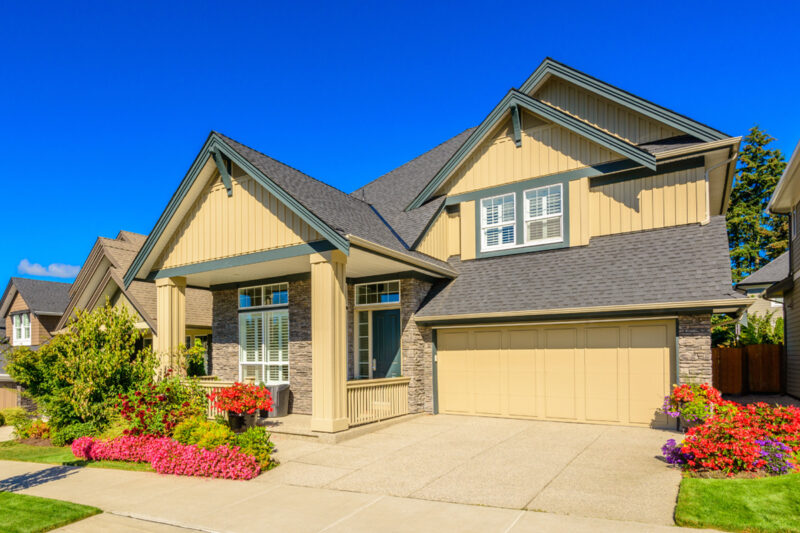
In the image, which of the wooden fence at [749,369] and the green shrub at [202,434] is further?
the wooden fence at [749,369]

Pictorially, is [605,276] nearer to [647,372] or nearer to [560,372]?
[647,372]

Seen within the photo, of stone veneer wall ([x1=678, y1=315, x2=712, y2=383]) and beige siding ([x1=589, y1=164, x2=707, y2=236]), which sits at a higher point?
beige siding ([x1=589, y1=164, x2=707, y2=236])

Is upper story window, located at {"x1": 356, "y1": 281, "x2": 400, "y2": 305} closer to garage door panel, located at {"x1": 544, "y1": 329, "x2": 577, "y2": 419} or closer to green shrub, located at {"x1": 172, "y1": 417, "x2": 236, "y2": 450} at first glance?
garage door panel, located at {"x1": 544, "y1": 329, "x2": 577, "y2": 419}

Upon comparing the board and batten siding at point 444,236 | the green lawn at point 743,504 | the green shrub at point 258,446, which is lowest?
the green shrub at point 258,446

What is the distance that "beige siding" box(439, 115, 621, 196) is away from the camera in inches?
520

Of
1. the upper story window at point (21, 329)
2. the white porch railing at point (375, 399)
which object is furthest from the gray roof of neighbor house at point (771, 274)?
the upper story window at point (21, 329)

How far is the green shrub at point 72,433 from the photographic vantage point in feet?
38.7

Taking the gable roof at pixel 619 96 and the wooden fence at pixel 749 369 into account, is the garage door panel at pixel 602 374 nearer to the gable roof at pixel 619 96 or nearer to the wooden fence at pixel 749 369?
the gable roof at pixel 619 96

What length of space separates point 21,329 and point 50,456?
82.3 feet

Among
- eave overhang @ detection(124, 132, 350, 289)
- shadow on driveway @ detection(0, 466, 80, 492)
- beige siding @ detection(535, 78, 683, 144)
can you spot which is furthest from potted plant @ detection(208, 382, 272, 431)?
beige siding @ detection(535, 78, 683, 144)

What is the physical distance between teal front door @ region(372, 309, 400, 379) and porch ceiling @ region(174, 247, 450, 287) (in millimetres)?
1161

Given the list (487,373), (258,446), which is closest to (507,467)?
(258,446)

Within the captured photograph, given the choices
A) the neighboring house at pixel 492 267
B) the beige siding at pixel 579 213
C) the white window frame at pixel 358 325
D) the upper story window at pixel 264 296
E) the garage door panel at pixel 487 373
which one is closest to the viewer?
the neighboring house at pixel 492 267

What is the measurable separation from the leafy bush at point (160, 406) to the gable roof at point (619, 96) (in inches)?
450
